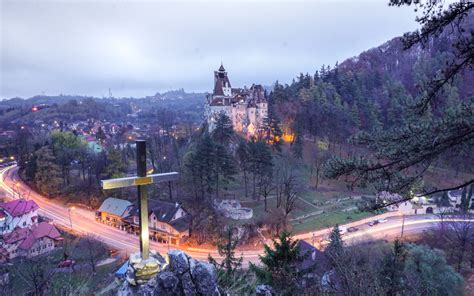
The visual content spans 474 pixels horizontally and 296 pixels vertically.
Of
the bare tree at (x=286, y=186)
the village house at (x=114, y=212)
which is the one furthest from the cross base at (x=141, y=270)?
the village house at (x=114, y=212)

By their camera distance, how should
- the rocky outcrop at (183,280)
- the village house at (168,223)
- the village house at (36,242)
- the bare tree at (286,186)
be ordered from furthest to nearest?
the bare tree at (286,186), the village house at (168,223), the village house at (36,242), the rocky outcrop at (183,280)

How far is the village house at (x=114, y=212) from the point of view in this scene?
25.4 metres

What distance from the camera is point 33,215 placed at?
79.4 feet

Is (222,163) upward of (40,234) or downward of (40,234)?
upward

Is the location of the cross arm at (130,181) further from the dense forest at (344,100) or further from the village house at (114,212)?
the dense forest at (344,100)

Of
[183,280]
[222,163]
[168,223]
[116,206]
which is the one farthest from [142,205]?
[116,206]

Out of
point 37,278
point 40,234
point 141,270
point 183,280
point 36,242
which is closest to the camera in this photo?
point 183,280

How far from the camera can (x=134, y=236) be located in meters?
23.9

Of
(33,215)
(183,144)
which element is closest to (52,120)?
(183,144)

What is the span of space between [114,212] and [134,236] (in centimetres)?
372

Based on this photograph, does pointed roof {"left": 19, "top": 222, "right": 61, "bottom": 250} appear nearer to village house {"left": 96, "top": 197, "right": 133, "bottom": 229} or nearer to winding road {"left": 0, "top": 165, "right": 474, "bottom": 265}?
winding road {"left": 0, "top": 165, "right": 474, "bottom": 265}

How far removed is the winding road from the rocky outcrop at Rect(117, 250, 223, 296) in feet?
49.8

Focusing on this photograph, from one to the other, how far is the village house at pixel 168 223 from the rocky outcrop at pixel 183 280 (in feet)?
58.9

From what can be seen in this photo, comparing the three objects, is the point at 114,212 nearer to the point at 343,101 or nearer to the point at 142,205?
the point at 142,205
